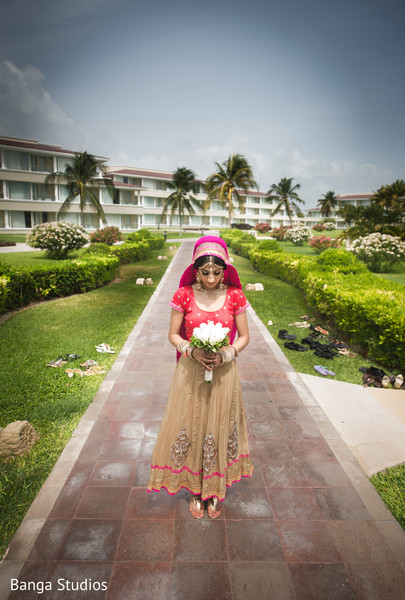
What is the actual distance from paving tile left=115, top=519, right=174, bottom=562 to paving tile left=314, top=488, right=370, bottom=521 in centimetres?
142

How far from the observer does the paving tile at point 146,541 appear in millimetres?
2715

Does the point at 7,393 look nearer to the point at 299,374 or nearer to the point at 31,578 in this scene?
the point at 31,578

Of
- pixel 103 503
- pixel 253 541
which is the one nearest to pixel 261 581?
pixel 253 541

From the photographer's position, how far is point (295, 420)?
4695mm

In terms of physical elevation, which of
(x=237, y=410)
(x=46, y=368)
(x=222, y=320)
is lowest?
(x=46, y=368)

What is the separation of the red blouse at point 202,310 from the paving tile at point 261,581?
1.84 meters

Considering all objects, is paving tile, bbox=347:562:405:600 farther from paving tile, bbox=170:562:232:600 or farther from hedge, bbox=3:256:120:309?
hedge, bbox=3:256:120:309

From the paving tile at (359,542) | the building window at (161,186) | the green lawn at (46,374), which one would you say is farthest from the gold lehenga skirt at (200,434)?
the building window at (161,186)

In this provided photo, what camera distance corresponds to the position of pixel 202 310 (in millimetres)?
3002

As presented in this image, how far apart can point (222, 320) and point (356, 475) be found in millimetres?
2304

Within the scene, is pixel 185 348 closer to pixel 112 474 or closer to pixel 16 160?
pixel 112 474

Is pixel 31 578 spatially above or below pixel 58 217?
below

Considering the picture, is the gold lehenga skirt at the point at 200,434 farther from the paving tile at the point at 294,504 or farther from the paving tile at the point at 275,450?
the paving tile at the point at 275,450

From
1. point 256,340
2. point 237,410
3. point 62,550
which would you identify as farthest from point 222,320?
point 256,340
